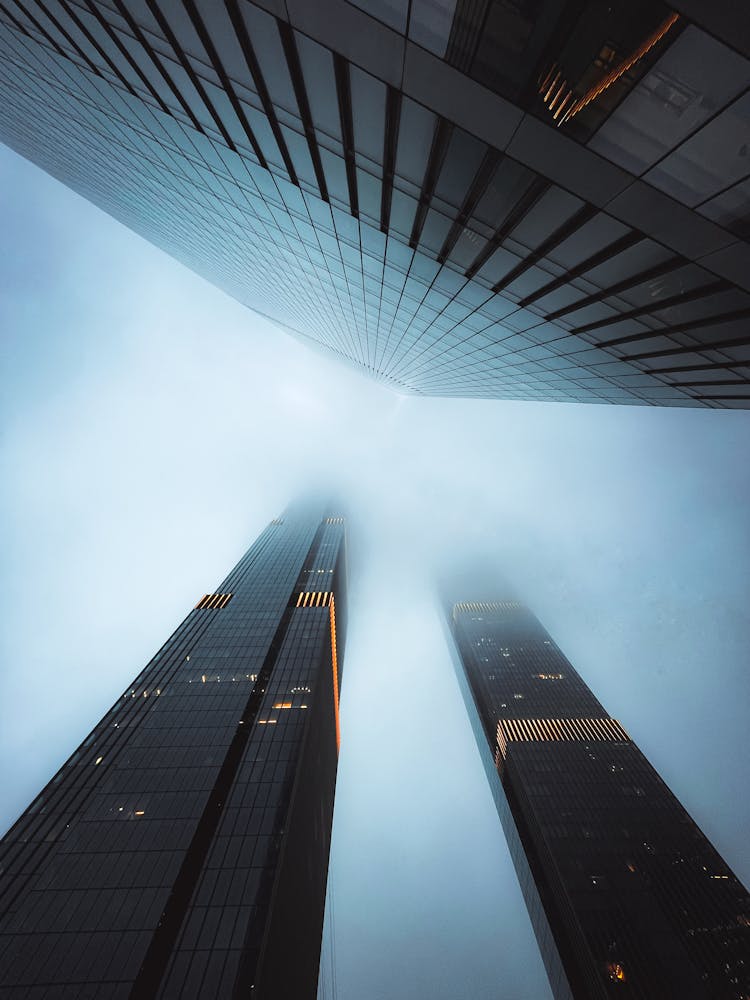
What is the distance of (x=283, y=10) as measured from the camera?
780 centimetres

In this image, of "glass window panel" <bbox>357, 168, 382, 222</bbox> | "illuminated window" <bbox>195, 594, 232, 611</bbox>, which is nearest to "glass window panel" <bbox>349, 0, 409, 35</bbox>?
"glass window panel" <bbox>357, 168, 382, 222</bbox>

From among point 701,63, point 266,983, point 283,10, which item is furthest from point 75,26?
point 266,983

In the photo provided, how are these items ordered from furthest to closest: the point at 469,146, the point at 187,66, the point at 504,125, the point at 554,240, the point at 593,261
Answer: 1. the point at 187,66
2. the point at 593,261
3. the point at 554,240
4. the point at 469,146
5. the point at 504,125

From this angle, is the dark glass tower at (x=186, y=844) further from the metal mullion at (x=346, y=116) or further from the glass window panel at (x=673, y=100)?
the glass window panel at (x=673, y=100)

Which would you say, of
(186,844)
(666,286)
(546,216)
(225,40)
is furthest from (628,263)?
(186,844)

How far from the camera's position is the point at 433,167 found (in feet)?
35.0

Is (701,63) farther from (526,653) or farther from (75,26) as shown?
(526,653)

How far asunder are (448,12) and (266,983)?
59625mm

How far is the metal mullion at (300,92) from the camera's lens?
8516 mm

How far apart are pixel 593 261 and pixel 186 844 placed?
63.8 m

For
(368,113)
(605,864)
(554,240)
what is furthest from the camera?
(605,864)

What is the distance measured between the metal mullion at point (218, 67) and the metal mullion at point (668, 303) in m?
13.4

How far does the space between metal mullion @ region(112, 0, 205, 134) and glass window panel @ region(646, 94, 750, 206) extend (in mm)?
13314

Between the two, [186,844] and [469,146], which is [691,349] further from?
[186,844]
